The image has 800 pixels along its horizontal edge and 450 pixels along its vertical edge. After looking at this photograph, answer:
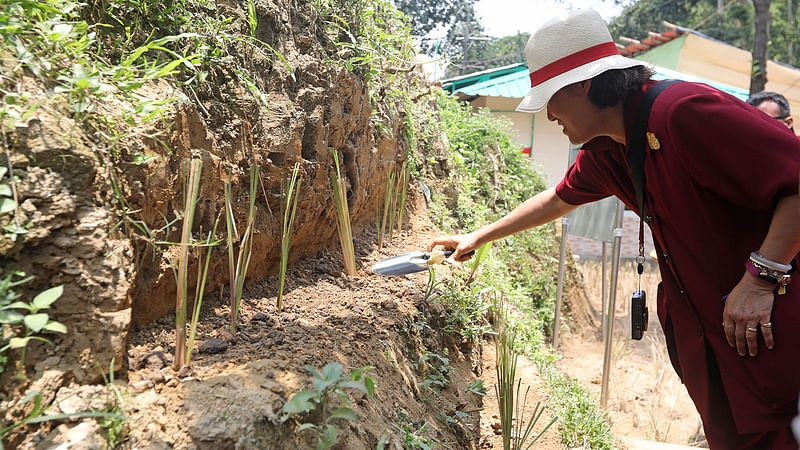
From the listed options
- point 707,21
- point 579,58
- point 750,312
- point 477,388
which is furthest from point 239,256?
point 707,21

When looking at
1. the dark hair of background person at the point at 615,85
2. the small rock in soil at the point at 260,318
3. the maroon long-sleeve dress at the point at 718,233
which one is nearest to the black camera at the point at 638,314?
the maroon long-sleeve dress at the point at 718,233

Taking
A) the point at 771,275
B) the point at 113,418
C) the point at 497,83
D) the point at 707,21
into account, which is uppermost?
the point at 707,21

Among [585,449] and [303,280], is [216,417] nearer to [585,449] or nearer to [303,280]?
[303,280]

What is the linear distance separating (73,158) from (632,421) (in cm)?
437

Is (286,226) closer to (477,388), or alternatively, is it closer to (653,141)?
(477,388)

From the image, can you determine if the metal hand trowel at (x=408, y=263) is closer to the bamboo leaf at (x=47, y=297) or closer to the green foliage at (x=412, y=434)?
the green foliage at (x=412, y=434)

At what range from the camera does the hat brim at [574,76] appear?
60.3 inches

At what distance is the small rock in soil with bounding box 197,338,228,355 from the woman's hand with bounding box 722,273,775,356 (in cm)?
149

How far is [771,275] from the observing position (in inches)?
52.0

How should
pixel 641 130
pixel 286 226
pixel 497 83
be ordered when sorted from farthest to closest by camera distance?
pixel 497 83, pixel 286 226, pixel 641 130

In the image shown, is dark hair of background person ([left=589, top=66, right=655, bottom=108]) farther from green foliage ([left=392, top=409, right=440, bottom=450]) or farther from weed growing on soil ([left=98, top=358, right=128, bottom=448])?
weed growing on soil ([left=98, top=358, right=128, bottom=448])

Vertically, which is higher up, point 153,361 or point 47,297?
point 47,297

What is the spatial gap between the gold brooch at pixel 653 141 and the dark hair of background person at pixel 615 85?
15cm

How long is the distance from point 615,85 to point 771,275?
67 cm
